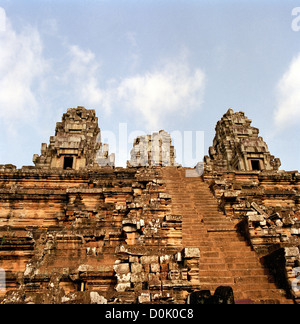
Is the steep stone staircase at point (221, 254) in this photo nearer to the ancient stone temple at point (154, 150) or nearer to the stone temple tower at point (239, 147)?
the stone temple tower at point (239, 147)

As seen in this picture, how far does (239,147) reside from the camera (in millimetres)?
21172

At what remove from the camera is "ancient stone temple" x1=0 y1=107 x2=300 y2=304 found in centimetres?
537

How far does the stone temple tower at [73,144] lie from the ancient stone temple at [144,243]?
19.4 feet

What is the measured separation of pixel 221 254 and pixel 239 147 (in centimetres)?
1572

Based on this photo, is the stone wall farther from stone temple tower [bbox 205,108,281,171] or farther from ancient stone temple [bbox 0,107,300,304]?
stone temple tower [bbox 205,108,281,171]

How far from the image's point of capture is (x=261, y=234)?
24.5 feet

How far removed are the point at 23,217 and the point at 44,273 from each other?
602 centimetres

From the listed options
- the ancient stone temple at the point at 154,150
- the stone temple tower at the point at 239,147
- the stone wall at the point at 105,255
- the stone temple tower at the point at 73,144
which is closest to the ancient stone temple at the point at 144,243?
the stone wall at the point at 105,255

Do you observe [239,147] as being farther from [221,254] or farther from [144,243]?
[144,243]

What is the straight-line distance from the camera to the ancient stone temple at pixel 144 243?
17.6 ft

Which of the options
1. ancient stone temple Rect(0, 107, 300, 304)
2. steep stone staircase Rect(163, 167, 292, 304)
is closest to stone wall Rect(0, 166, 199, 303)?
ancient stone temple Rect(0, 107, 300, 304)

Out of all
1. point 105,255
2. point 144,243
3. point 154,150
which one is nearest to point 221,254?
point 144,243
